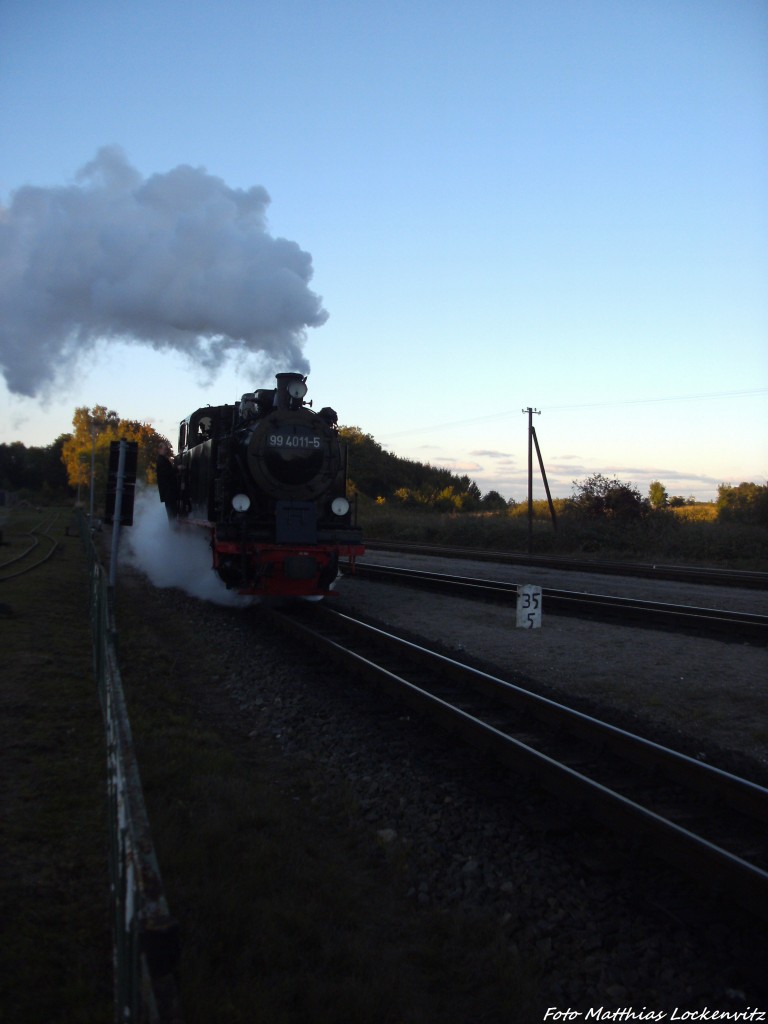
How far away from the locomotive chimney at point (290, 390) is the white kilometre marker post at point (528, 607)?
477 centimetres

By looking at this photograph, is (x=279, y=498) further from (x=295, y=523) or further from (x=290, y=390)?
(x=290, y=390)

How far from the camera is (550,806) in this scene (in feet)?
15.9

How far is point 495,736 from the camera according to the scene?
5.67 meters

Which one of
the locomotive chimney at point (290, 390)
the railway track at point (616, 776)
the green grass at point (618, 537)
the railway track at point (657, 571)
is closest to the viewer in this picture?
the railway track at point (616, 776)

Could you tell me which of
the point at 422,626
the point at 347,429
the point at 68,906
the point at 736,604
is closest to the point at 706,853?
the point at 68,906

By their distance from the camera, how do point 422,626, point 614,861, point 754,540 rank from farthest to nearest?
point 754,540
point 422,626
point 614,861

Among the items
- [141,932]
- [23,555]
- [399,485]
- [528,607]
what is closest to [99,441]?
[399,485]

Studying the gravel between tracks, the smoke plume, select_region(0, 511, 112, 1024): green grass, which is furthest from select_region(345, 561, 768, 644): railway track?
select_region(0, 511, 112, 1024): green grass

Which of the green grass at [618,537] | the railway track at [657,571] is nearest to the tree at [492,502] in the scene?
the green grass at [618,537]

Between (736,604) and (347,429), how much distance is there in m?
54.2

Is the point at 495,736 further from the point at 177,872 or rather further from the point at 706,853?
the point at 177,872

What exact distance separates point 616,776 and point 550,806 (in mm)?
661

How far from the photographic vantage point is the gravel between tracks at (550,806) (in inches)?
131

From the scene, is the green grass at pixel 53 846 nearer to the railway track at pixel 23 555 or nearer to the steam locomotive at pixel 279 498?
the steam locomotive at pixel 279 498
